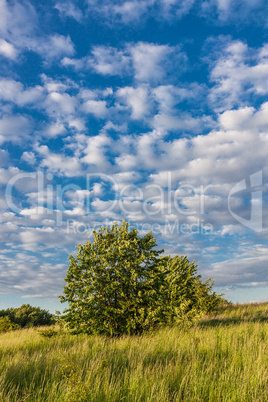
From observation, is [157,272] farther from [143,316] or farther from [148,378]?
[148,378]

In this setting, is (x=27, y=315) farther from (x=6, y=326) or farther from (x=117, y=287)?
(x=117, y=287)

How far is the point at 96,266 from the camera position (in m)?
15.6

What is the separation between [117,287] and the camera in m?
15.1

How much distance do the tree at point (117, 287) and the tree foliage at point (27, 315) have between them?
27.2m

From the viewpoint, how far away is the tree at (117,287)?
14828 mm

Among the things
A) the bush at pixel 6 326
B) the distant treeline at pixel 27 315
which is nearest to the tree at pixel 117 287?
the bush at pixel 6 326

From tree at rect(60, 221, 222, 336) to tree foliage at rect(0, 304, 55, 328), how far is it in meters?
27.2

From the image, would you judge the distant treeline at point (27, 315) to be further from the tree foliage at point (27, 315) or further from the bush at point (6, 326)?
the bush at point (6, 326)

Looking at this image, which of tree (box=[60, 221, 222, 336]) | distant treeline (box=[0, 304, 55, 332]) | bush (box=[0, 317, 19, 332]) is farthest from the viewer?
distant treeline (box=[0, 304, 55, 332])

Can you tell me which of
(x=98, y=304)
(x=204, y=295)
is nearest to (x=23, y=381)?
(x=98, y=304)

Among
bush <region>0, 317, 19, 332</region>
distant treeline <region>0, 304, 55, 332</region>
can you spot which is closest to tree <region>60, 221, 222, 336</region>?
bush <region>0, 317, 19, 332</region>

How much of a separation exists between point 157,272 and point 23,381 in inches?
393

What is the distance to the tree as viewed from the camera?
14.8 metres

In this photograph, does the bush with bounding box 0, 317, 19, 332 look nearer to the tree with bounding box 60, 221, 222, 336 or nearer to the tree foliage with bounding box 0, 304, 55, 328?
the tree foliage with bounding box 0, 304, 55, 328
